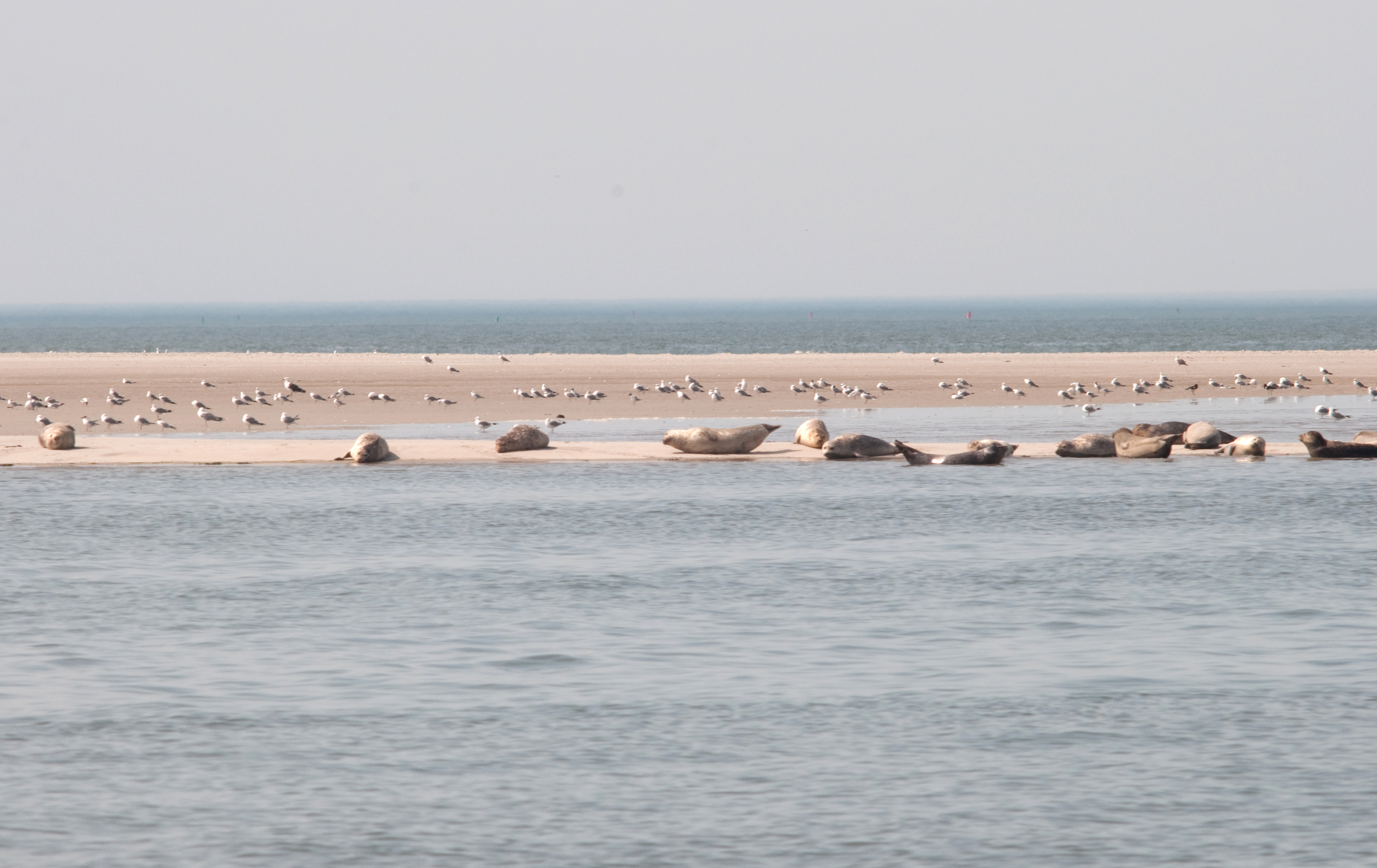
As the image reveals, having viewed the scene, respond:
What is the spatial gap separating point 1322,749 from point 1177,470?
52.6 ft

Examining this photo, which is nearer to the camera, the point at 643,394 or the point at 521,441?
the point at 521,441

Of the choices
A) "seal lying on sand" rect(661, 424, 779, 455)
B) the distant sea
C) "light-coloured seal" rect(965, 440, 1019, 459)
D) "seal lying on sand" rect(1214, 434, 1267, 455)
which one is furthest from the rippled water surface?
the distant sea

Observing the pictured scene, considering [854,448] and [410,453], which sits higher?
[854,448]

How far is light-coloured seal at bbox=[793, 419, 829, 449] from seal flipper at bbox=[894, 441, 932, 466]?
7.27ft

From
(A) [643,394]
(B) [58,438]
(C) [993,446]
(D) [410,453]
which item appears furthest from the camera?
(A) [643,394]

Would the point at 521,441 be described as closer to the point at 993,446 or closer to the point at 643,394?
the point at 993,446

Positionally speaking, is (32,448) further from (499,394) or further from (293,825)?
(293,825)

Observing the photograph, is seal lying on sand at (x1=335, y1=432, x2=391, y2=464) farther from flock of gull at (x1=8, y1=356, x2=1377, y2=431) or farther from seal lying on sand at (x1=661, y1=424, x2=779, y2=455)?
flock of gull at (x1=8, y1=356, x2=1377, y2=431)

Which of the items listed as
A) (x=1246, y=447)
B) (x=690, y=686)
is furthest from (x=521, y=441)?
(x=690, y=686)

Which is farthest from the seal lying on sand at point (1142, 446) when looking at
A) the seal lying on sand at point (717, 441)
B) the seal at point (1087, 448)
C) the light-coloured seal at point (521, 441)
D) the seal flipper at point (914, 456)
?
the light-coloured seal at point (521, 441)

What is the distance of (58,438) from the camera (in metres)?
27.0

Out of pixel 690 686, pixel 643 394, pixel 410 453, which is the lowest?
pixel 690 686

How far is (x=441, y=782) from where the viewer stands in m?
9.16

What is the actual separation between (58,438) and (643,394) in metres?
18.8
